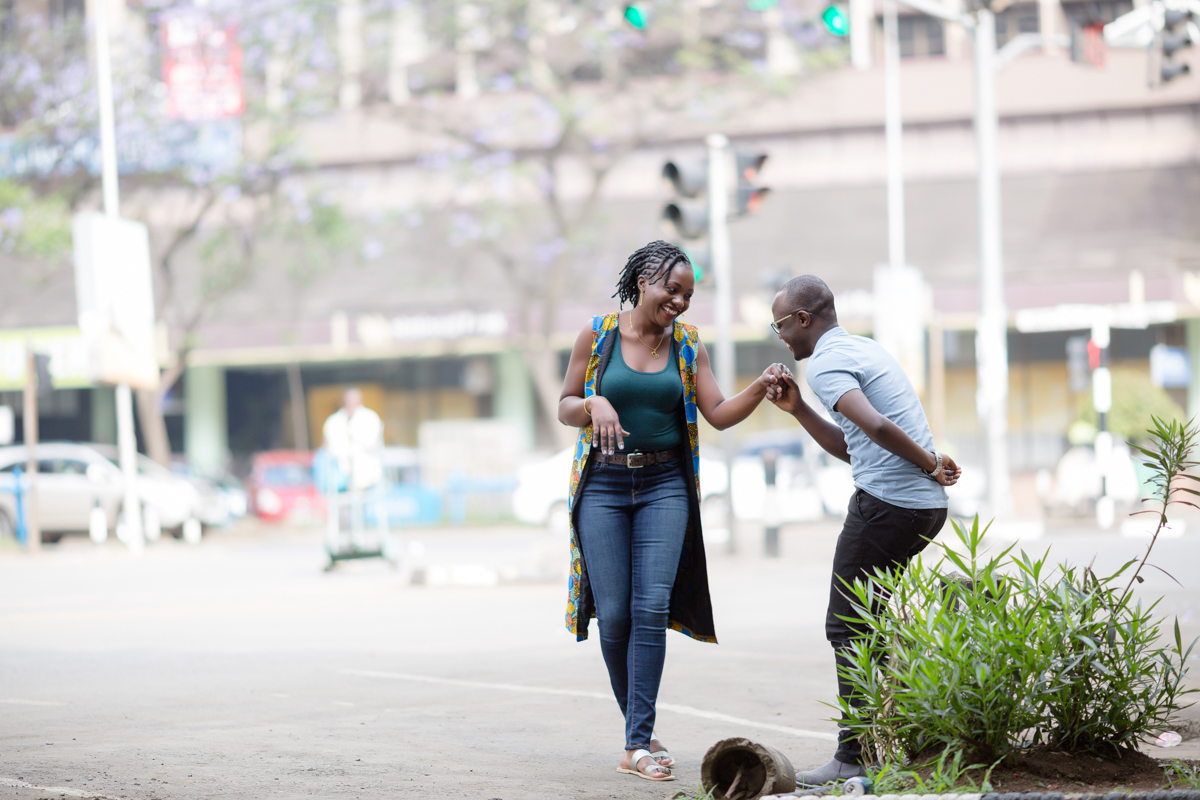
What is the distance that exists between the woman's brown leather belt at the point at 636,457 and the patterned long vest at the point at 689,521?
5 cm

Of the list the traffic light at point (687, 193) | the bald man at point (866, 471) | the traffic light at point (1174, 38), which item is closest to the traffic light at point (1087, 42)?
the traffic light at point (1174, 38)

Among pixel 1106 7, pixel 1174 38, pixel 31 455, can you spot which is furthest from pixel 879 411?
pixel 1106 7

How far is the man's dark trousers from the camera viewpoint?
4.61 m

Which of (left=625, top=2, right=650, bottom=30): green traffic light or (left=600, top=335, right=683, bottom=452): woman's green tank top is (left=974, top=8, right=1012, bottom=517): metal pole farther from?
(left=600, top=335, right=683, bottom=452): woman's green tank top

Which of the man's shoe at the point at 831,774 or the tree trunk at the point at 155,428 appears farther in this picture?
the tree trunk at the point at 155,428

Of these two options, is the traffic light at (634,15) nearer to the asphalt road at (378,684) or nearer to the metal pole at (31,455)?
the asphalt road at (378,684)

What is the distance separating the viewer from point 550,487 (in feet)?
72.2

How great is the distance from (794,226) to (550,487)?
1061cm

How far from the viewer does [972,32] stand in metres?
17.0

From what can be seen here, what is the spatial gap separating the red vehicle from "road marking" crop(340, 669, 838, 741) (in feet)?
58.8

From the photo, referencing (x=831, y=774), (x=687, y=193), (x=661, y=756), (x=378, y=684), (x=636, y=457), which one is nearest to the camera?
(x=831, y=774)

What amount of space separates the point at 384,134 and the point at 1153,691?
31450 mm

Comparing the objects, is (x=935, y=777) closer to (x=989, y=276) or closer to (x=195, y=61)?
(x=989, y=276)

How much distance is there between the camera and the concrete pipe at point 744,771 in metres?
4.13
